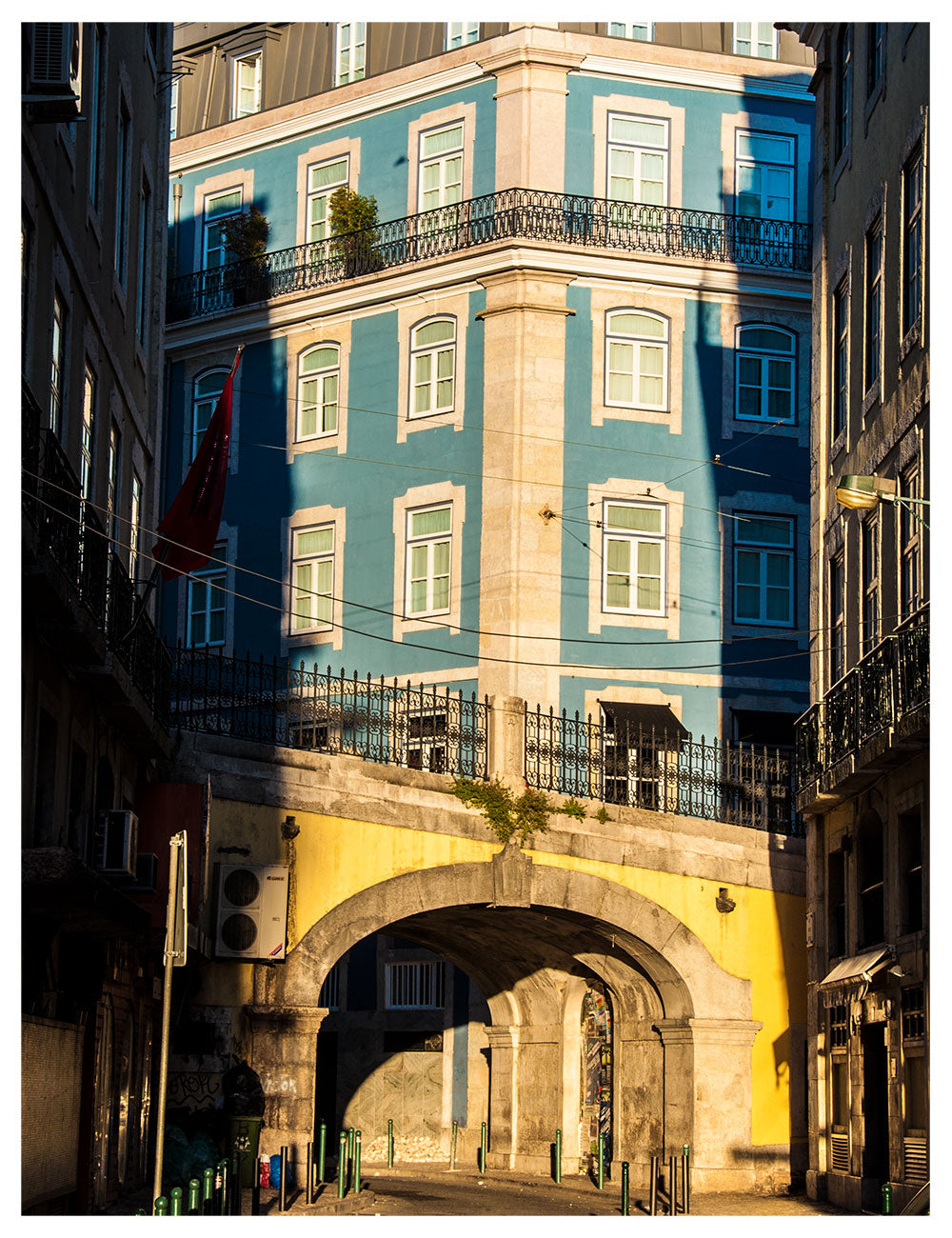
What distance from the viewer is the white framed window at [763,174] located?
35.2m

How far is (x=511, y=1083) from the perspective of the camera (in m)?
32.3

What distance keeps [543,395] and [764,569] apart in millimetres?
4897

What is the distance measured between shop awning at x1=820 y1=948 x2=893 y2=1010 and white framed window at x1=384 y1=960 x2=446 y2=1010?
472 inches

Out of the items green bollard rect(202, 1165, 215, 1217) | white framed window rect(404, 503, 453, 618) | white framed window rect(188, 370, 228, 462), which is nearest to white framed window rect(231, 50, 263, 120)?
white framed window rect(188, 370, 228, 462)

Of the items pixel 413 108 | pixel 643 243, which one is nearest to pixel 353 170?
pixel 413 108

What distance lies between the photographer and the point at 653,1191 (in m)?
23.9

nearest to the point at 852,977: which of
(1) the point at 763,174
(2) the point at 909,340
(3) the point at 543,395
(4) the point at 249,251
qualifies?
(2) the point at 909,340

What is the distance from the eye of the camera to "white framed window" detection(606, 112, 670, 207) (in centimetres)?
3472

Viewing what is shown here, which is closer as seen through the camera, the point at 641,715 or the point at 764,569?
the point at 641,715

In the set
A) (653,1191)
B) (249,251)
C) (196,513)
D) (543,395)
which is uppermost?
(249,251)

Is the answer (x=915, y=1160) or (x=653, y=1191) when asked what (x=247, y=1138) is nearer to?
(x=653, y=1191)

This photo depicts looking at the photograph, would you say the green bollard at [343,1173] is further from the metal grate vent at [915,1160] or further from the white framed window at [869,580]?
the white framed window at [869,580]

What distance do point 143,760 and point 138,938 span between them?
2799 millimetres

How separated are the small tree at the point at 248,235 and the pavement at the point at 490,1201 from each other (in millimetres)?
17066
